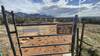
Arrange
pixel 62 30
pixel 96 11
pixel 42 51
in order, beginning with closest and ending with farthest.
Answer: pixel 42 51
pixel 62 30
pixel 96 11

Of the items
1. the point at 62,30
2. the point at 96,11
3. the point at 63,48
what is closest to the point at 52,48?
the point at 63,48

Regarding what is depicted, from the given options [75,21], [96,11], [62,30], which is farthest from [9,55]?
[96,11]

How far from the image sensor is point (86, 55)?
18.1 feet

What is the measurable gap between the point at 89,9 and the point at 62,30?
24.7 m

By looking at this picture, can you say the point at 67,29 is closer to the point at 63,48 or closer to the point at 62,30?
the point at 62,30

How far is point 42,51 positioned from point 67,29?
5.94 meters

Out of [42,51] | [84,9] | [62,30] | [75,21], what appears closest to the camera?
[75,21]

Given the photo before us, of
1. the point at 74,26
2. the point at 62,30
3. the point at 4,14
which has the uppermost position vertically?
the point at 4,14

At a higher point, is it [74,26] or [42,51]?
[74,26]

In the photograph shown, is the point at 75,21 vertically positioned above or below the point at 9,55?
above

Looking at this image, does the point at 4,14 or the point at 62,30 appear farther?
the point at 62,30

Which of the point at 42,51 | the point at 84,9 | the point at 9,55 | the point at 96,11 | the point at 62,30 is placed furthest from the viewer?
the point at 84,9

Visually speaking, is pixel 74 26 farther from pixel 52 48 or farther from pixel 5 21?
pixel 52 48

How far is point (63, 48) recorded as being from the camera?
6785 mm
